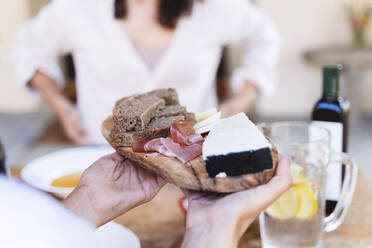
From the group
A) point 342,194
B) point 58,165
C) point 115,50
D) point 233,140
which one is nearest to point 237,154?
point 233,140

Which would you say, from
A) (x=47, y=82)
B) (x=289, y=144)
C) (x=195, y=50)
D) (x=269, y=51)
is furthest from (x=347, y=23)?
(x=289, y=144)

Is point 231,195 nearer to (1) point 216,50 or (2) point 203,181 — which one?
(2) point 203,181

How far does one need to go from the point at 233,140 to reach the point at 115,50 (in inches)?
31.9

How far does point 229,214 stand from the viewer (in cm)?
52

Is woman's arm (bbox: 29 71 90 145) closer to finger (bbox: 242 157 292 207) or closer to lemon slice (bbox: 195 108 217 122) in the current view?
lemon slice (bbox: 195 108 217 122)

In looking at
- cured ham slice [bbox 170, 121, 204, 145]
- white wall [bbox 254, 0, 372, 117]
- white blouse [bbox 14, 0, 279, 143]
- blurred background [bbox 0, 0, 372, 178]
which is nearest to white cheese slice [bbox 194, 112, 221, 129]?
cured ham slice [bbox 170, 121, 204, 145]

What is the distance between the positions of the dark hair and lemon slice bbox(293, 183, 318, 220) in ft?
2.55

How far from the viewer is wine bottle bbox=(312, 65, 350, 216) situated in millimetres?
712

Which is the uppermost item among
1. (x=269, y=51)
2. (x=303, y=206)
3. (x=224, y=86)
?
(x=269, y=51)

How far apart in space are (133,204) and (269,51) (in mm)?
922

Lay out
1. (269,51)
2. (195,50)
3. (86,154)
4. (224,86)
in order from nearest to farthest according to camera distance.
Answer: (86,154)
(195,50)
(269,51)
(224,86)

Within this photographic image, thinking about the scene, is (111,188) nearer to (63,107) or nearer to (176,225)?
(176,225)

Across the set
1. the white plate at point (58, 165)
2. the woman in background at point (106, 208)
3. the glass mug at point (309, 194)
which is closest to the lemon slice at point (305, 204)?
the glass mug at point (309, 194)

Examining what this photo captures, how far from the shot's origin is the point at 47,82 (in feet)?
4.45
